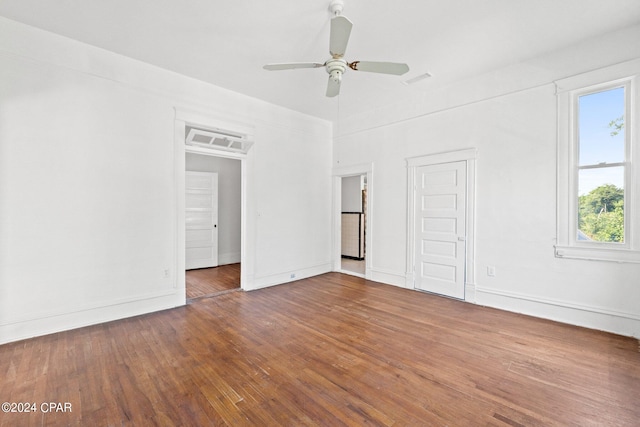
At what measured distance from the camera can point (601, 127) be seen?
3.18 meters

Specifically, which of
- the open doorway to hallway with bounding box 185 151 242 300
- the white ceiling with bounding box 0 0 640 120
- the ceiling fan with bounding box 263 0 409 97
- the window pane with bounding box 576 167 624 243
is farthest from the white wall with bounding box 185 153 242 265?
the window pane with bounding box 576 167 624 243

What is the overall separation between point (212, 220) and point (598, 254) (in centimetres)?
678

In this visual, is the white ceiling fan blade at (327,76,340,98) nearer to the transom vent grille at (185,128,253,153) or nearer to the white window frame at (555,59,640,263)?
the transom vent grille at (185,128,253,153)

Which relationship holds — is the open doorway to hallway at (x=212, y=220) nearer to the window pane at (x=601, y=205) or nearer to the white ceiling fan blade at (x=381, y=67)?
the white ceiling fan blade at (x=381, y=67)

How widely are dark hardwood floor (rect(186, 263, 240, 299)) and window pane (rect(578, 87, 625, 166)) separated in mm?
5305

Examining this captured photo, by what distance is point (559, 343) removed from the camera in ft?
9.33

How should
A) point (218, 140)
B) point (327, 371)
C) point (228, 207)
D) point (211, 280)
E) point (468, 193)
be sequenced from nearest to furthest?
1. point (327, 371)
2. point (468, 193)
3. point (218, 140)
4. point (211, 280)
5. point (228, 207)

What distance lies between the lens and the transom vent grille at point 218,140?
159 inches

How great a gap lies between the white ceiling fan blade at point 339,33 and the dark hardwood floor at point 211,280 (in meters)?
3.90

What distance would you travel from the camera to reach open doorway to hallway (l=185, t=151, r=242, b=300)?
6.35 meters

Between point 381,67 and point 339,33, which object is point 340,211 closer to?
point 381,67

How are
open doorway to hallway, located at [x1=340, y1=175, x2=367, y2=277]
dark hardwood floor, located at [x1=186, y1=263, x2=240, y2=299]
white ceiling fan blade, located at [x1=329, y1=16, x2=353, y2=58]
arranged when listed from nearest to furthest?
white ceiling fan blade, located at [x1=329, y1=16, x2=353, y2=58], dark hardwood floor, located at [x1=186, y1=263, x2=240, y2=299], open doorway to hallway, located at [x1=340, y1=175, x2=367, y2=277]

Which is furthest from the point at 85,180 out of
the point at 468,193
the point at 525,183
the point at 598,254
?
the point at 598,254

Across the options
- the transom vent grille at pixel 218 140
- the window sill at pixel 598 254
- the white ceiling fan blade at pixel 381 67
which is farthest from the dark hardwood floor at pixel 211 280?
the window sill at pixel 598 254
